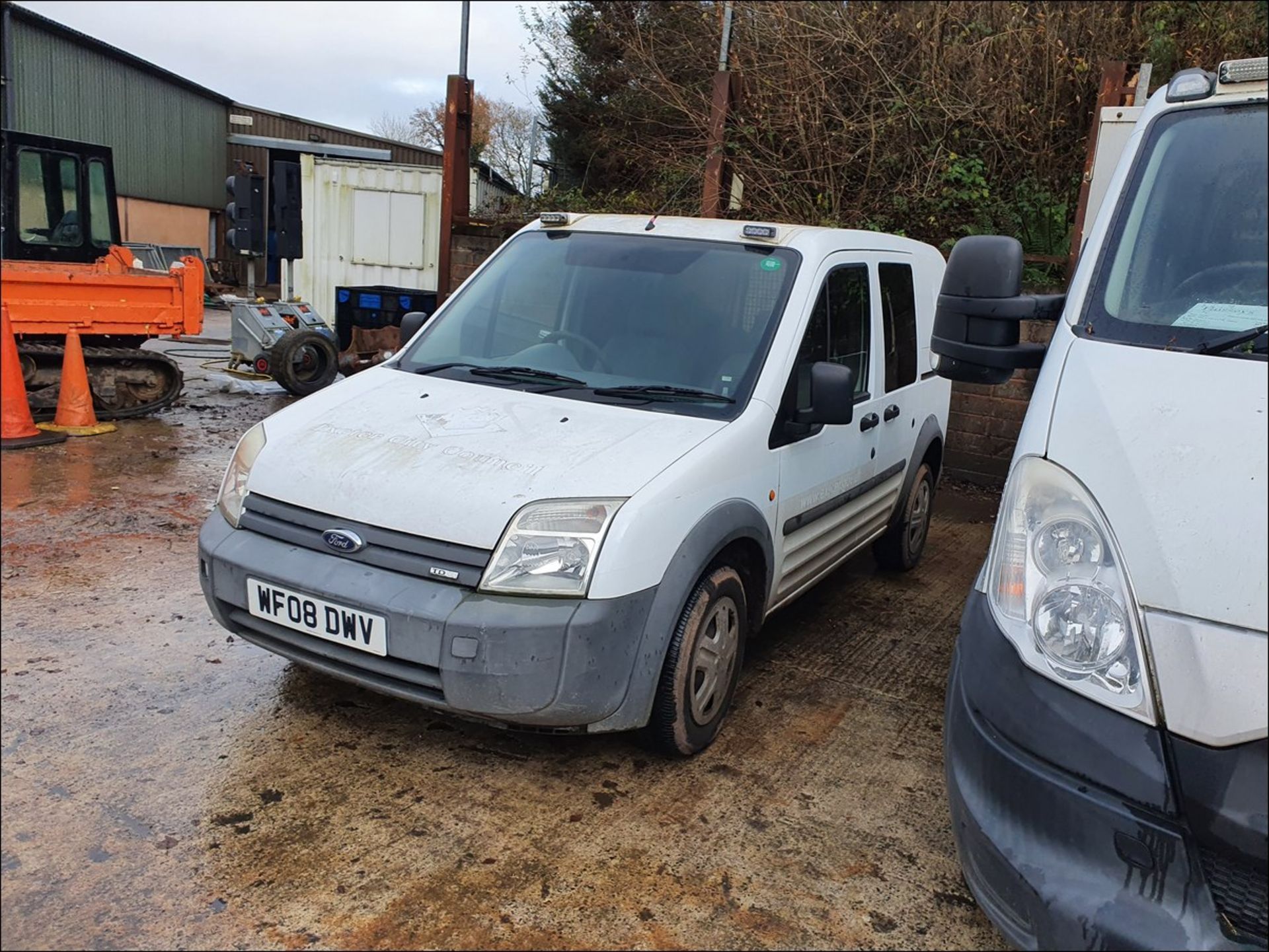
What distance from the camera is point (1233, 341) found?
2.46m

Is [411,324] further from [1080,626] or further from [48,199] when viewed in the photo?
[48,199]

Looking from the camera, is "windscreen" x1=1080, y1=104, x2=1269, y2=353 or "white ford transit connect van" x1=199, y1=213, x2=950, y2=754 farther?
"white ford transit connect van" x1=199, y1=213, x2=950, y2=754

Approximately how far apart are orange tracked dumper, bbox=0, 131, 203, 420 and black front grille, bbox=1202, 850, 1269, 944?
9.17 meters

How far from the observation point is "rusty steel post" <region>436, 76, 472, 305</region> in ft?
32.1

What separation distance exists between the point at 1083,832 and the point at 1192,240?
1708mm

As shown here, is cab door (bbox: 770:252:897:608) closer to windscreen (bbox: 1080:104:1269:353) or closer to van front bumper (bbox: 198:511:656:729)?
van front bumper (bbox: 198:511:656:729)

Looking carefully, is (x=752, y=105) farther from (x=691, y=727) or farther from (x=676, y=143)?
(x=691, y=727)

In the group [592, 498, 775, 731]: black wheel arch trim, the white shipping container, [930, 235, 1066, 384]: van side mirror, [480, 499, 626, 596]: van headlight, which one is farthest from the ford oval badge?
the white shipping container

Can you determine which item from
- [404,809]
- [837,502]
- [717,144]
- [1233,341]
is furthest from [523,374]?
[717,144]

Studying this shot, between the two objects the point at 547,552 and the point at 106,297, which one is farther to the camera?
the point at 106,297

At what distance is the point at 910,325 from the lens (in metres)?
5.38

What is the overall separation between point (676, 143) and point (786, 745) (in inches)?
361

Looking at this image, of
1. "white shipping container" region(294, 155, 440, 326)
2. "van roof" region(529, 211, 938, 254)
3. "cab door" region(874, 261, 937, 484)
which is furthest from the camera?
"white shipping container" region(294, 155, 440, 326)

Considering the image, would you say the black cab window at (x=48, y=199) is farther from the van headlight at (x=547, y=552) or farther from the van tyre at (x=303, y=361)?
the van headlight at (x=547, y=552)
